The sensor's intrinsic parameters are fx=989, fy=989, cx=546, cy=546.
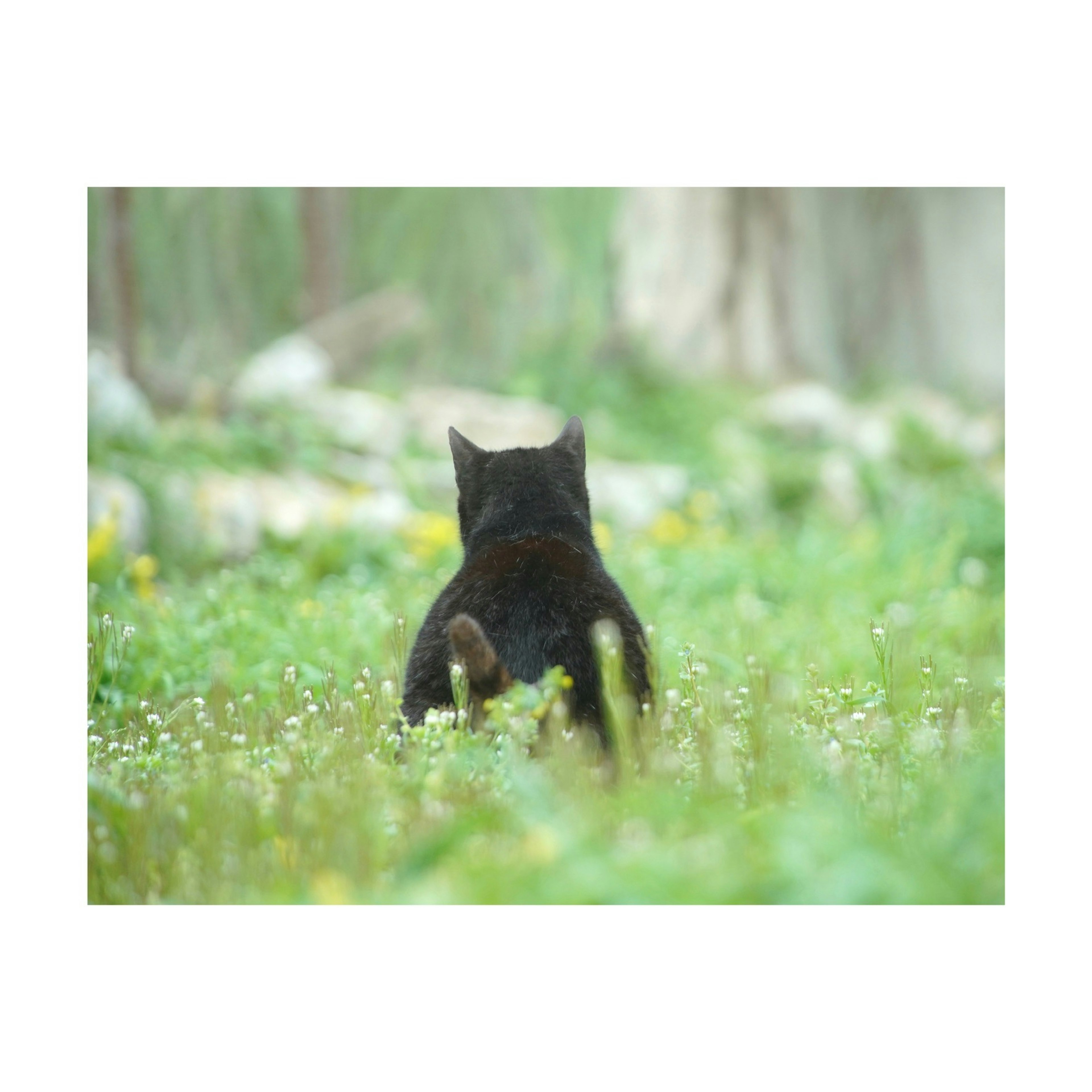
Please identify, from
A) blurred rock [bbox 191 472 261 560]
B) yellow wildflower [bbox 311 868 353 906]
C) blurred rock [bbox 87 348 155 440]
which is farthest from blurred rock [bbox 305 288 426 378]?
yellow wildflower [bbox 311 868 353 906]

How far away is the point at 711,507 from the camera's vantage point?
7.34 m

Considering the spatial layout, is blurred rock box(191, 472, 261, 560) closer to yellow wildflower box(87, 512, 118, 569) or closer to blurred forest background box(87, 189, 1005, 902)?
blurred forest background box(87, 189, 1005, 902)

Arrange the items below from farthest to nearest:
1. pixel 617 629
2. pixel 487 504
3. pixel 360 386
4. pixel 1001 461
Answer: pixel 360 386
pixel 1001 461
pixel 487 504
pixel 617 629

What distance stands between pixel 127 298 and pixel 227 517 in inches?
81.1

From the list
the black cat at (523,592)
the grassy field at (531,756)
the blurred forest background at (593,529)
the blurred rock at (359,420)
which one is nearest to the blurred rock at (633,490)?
the blurred forest background at (593,529)

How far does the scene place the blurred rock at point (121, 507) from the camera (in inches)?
199

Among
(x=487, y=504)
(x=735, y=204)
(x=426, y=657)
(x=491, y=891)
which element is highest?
(x=735, y=204)

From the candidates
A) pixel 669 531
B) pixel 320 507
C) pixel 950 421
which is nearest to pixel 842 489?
pixel 950 421

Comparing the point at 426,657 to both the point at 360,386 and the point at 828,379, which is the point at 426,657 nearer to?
the point at 360,386

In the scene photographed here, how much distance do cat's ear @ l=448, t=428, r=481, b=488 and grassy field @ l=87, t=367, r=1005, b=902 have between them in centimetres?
65

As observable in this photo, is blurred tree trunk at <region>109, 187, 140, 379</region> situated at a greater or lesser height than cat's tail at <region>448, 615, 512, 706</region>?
greater

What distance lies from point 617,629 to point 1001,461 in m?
6.25

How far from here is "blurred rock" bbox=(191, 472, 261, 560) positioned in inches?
226
